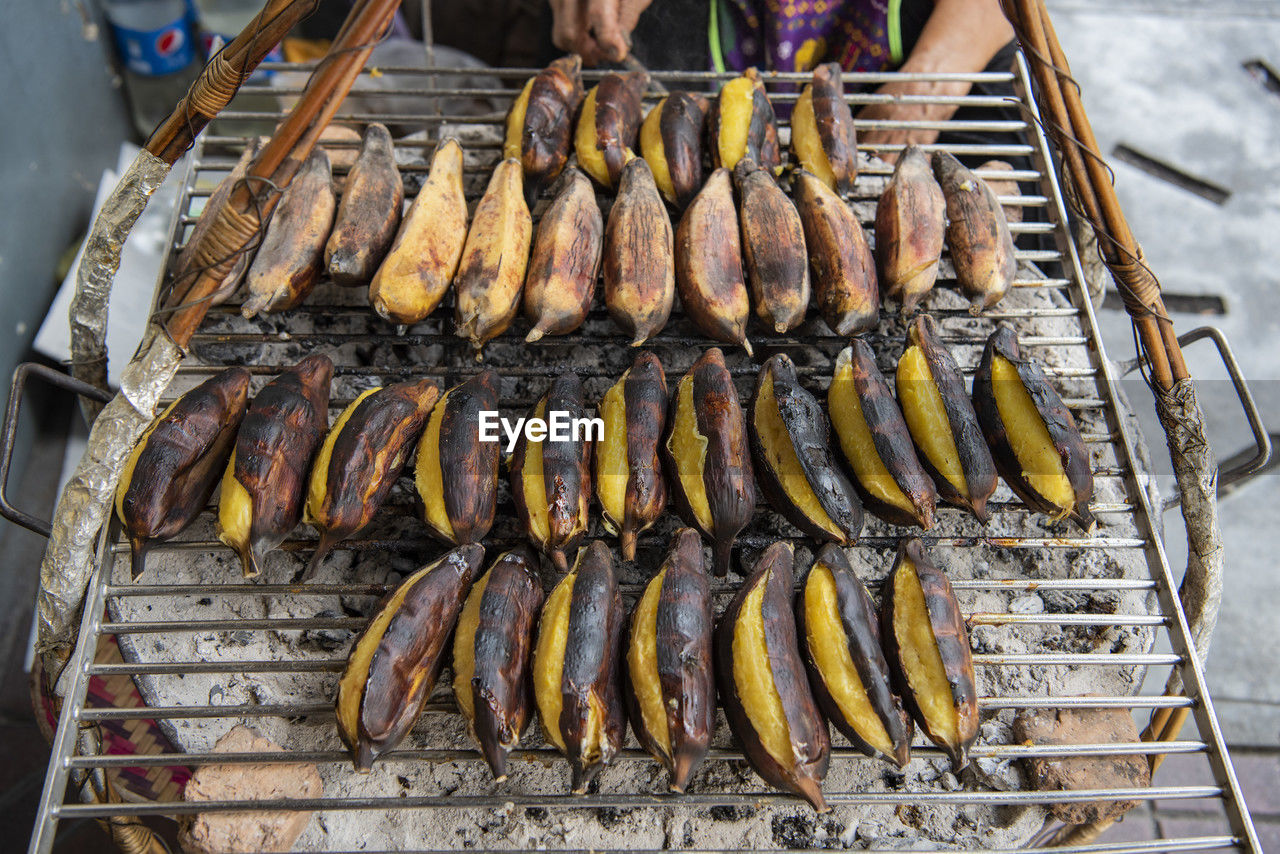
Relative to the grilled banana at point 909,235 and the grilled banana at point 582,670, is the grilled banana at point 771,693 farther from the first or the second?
the grilled banana at point 909,235

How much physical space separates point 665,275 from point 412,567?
806 millimetres

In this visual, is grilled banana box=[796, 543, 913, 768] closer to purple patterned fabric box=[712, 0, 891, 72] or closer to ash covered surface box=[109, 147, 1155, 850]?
ash covered surface box=[109, 147, 1155, 850]

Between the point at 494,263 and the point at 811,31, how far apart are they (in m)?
1.66

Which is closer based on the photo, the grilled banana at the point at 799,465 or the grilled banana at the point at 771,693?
the grilled banana at the point at 771,693

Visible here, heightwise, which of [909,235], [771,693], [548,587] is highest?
[909,235]

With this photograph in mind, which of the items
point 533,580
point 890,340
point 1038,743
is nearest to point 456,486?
point 533,580

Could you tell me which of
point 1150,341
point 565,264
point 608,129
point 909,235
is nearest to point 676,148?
point 608,129

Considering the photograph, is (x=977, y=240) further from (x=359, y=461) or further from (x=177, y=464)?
(x=177, y=464)

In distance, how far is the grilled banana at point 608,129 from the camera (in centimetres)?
185

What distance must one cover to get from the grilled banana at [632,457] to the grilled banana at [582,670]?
102mm

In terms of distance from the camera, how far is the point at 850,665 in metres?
1.23

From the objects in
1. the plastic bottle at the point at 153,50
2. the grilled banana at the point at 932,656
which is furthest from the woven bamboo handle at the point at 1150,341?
the plastic bottle at the point at 153,50

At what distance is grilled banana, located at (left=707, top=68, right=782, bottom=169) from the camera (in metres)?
1.89

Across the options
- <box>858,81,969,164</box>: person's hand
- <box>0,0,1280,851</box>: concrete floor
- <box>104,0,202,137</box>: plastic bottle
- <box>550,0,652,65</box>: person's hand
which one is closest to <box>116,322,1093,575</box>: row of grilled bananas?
<box>858,81,969,164</box>: person's hand
